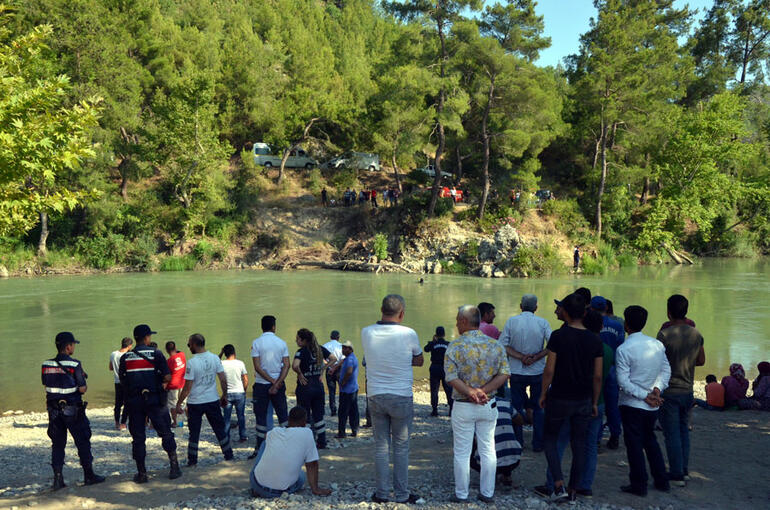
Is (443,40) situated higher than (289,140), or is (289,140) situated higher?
(443,40)

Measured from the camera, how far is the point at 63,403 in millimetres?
6039

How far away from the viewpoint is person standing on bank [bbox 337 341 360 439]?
7.84 meters

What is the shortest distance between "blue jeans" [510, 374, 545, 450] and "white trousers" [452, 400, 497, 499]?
1.60m

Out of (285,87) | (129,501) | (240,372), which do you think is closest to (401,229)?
(285,87)

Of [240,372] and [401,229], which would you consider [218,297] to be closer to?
[401,229]

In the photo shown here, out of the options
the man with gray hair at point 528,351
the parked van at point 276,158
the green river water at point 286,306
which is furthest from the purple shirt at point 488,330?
the parked van at point 276,158

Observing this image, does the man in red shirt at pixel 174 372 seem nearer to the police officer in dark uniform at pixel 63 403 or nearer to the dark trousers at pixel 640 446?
the police officer in dark uniform at pixel 63 403

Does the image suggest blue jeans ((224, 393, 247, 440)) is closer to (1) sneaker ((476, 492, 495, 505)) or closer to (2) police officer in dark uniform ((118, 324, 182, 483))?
(2) police officer in dark uniform ((118, 324, 182, 483))

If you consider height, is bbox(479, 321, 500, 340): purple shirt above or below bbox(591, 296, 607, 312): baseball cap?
below

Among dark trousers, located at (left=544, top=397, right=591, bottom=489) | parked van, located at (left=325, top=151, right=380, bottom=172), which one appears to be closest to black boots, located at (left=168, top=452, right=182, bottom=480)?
dark trousers, located at (left=544, top=397, right=591, bottom=489)

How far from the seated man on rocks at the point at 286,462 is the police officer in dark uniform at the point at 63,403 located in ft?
7.17

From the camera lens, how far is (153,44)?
42.0m

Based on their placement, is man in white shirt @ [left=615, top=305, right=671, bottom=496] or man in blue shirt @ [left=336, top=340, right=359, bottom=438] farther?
man in blue shirt @ [left=336, top=340, right=359, bottom=438]

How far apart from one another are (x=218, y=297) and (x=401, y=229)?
50.1ft
